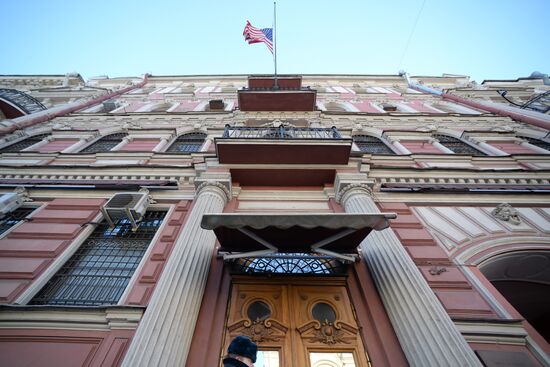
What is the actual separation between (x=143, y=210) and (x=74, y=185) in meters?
2.72

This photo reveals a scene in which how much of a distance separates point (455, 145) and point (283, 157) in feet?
28.8

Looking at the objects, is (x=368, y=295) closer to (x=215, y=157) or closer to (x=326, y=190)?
(x=326, y=190)

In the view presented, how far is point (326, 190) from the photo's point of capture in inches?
303

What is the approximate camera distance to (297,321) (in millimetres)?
4676

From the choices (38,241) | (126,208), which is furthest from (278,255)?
(38,241)

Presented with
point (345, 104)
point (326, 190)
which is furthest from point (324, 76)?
point (326, 190)

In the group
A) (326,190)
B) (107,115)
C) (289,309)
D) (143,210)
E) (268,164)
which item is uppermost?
(107,115)

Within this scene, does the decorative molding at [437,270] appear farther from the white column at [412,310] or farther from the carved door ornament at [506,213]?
the carved door ornament at [506,213]

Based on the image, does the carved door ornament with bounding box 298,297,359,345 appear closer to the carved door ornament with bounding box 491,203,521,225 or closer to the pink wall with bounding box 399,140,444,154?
the carved door ornament with bounding box 491,203,521,225

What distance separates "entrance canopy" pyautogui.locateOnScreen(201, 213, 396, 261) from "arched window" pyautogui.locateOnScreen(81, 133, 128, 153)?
9.09 metres

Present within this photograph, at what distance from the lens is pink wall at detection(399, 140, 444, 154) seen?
1066 centimetres

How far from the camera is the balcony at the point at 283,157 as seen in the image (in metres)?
7.55

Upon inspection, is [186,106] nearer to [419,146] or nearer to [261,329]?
[419,146]

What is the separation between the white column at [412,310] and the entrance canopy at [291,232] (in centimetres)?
56
